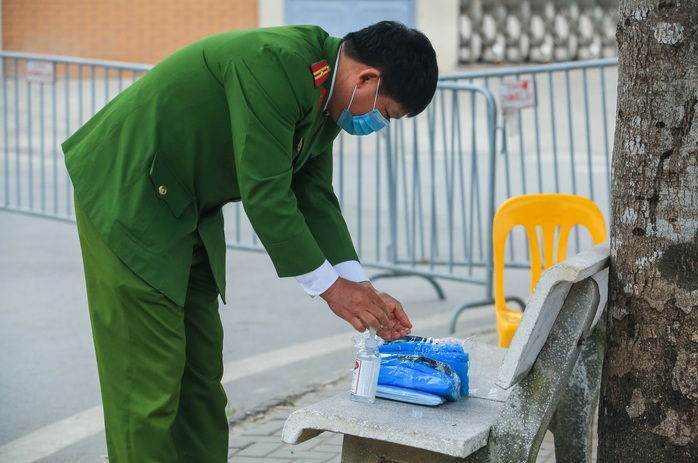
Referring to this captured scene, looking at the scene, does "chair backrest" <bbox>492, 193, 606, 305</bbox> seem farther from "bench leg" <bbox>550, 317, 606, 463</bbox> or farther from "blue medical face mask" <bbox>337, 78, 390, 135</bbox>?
"blue medical face mask" <bbox>337, 78, 390, 135</bbox>

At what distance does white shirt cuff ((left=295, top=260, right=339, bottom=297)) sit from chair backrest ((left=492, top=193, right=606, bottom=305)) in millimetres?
1771

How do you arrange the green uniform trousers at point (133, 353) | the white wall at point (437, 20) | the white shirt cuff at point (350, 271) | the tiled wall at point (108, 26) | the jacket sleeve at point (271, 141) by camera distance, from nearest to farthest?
the jacket sleeve at point (271, 141) < the green uniform trousers at point (133, 353) < the white shirt cuff at point (350, 271) < the tiled wall at point (108, 26) < the white wall at point (437, 20)

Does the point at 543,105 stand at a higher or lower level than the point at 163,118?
higher

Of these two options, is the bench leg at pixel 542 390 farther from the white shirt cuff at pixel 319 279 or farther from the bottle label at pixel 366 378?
the white shirt cuff at pixel 319 279

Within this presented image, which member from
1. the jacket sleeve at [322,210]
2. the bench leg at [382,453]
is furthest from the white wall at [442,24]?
the bench leg at [382,453]

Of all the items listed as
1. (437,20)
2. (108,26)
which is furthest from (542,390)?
(108,26)

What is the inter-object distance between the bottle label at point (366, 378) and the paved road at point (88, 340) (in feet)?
5.61

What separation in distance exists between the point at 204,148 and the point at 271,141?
0.27m

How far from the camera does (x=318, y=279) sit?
2.85 meters

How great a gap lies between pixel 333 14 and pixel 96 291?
13949 millimetres

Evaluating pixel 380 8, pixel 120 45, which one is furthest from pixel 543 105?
pixel 120 45

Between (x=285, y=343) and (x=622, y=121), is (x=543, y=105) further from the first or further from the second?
(x=622, y=121)

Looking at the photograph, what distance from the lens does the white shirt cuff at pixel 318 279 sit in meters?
2.85

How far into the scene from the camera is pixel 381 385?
2971mm
